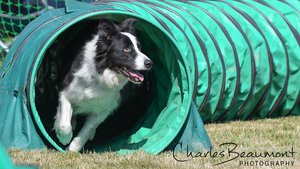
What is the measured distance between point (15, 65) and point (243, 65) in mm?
2650

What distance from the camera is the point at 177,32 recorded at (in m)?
5.50

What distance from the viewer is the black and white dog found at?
462cm

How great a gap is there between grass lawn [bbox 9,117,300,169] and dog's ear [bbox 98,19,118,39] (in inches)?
41.2

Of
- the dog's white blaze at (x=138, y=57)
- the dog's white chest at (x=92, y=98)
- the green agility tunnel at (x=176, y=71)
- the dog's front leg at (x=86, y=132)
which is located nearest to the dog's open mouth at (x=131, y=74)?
the dog's white blaze at (x=138, y=57)

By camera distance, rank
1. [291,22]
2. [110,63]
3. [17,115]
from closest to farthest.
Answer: [17,115] → [110,63] → [291,22]

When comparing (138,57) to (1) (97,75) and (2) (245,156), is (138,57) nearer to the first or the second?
(1) (97,75)

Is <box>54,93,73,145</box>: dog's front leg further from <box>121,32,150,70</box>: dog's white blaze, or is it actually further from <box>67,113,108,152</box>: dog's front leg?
<box>121,32,150,70</box>: dog's white blaze

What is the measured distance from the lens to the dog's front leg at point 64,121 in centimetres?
460

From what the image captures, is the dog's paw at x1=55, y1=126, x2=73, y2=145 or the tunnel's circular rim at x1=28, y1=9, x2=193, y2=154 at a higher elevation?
the tunnel's circular rim at x1=28, y1=9, x2=193, y2=154

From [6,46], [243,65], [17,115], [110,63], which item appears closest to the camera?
[17,115]

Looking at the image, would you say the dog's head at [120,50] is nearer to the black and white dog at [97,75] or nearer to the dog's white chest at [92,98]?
the black and white dog at [97,75]

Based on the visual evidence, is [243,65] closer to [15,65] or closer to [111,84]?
[111,84]

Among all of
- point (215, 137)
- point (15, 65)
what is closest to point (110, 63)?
point (15, 65)

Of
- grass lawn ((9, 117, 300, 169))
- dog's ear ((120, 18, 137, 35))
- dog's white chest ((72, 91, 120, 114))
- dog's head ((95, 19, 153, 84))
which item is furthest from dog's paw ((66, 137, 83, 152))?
dog's ear ((120, 18, 137, 35))
